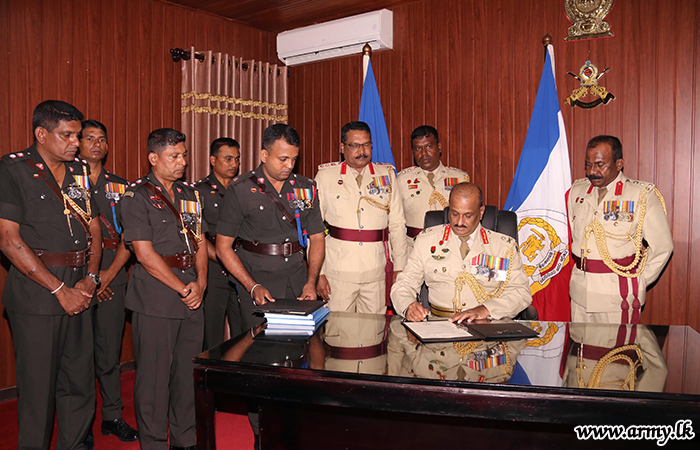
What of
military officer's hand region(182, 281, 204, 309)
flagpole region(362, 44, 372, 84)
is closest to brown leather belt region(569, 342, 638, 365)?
military officer's hand region(182, 281, 204, 309)

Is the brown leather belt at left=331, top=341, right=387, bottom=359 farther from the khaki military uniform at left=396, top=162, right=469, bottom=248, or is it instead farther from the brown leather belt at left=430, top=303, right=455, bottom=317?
the khaki military uniform at left=396, top=162, right=469, bottom=248

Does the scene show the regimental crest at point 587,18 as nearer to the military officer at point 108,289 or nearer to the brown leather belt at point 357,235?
the brown leather belt at point 357,235

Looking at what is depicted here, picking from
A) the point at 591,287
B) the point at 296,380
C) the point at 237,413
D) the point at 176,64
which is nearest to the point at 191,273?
the point at 237,413

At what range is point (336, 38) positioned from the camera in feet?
17.0

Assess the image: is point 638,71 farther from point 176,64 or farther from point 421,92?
point 176,64

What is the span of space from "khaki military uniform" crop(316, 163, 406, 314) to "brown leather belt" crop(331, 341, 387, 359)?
1.56 m

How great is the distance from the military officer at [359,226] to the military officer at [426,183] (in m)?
0.53

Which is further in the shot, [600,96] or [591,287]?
[600,96]

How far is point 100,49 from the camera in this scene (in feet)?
14.2

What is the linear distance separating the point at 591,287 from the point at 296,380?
92.7 inches

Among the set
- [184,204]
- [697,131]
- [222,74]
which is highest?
[222,74]

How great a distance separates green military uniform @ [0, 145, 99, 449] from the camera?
2625 mm

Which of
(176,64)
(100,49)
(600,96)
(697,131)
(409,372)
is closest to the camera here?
(409,372)

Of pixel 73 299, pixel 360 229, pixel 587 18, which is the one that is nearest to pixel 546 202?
pixel 587 18
